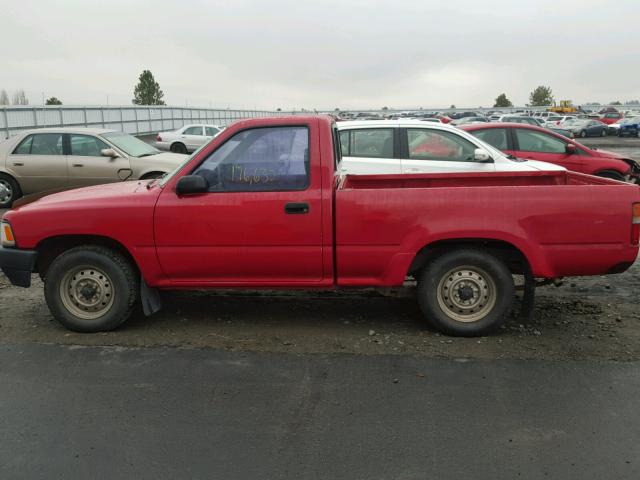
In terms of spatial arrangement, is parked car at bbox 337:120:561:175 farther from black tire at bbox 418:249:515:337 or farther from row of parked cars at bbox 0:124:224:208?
row of parked cars at bbox 0:124:224:208

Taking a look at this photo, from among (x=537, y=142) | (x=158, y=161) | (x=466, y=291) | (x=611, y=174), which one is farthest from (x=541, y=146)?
(x=466, y=291)

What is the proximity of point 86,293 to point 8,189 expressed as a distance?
823cm

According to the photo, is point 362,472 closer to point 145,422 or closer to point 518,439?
point 518,439

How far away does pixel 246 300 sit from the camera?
232 inches

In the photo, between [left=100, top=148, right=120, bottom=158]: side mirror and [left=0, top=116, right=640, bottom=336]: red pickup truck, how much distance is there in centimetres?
633

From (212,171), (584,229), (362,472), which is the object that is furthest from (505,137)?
(362,472)

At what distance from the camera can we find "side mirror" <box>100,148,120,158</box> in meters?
11.1

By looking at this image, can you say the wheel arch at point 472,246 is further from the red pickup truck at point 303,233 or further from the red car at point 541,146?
the red car at point 541,146

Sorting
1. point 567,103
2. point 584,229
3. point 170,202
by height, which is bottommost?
point 584,229

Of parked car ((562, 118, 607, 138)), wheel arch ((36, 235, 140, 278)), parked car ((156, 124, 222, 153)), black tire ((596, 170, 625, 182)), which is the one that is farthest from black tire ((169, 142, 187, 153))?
parked car ((562, 118, 607, 138))

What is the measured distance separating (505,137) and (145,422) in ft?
30.0

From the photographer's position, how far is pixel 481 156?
310 inches

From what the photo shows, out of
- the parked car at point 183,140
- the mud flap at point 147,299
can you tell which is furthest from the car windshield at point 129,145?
the parked car at point 183,140

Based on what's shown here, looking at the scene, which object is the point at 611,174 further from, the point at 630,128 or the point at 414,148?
the point at 630,128
